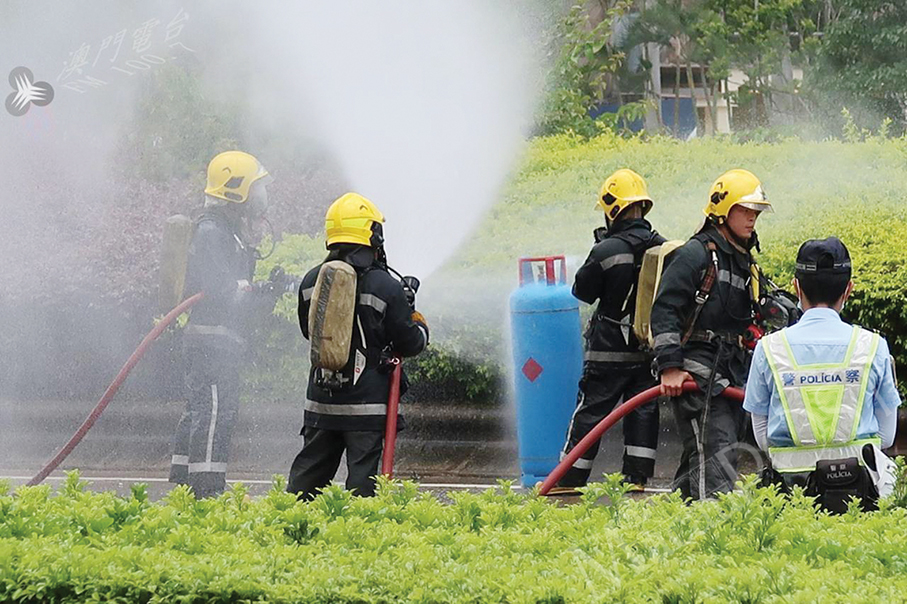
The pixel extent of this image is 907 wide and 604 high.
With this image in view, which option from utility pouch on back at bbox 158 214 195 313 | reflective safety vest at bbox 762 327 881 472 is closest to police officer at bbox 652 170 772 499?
reflective safety vest at bbox 762 327 881 472

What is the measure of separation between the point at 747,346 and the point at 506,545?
2.91 metres

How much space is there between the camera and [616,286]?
6.95 meters

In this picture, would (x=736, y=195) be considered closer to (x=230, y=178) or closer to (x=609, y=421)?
(x=609, y=421)

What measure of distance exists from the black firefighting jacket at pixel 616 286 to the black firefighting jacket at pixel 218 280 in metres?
1.65

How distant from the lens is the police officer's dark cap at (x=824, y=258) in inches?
184

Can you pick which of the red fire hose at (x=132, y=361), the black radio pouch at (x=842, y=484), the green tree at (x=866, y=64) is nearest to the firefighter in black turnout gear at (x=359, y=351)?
the red fire hose at (x=132, y=361)

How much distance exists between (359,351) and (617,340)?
4.86 feet

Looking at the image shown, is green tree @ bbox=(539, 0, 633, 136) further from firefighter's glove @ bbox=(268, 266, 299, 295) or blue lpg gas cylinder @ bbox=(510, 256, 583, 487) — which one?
firefighter's glove @ bbox=(268, 266, 299, 295)

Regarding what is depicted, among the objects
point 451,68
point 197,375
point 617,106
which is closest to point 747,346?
point 197,375

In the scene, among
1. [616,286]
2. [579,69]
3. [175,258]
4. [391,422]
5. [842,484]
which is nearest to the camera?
[842,484]

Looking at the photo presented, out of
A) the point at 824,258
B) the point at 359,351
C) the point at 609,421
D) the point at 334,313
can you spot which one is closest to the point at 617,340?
the point at 609,421

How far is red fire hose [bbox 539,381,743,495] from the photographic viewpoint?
5.98 meters

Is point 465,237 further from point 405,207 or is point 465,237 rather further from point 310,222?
point 310,222

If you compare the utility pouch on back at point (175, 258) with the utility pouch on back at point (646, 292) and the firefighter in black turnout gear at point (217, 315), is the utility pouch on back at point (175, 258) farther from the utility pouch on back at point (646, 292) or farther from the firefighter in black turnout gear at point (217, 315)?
the utility pouch on back at point (646, 292)
